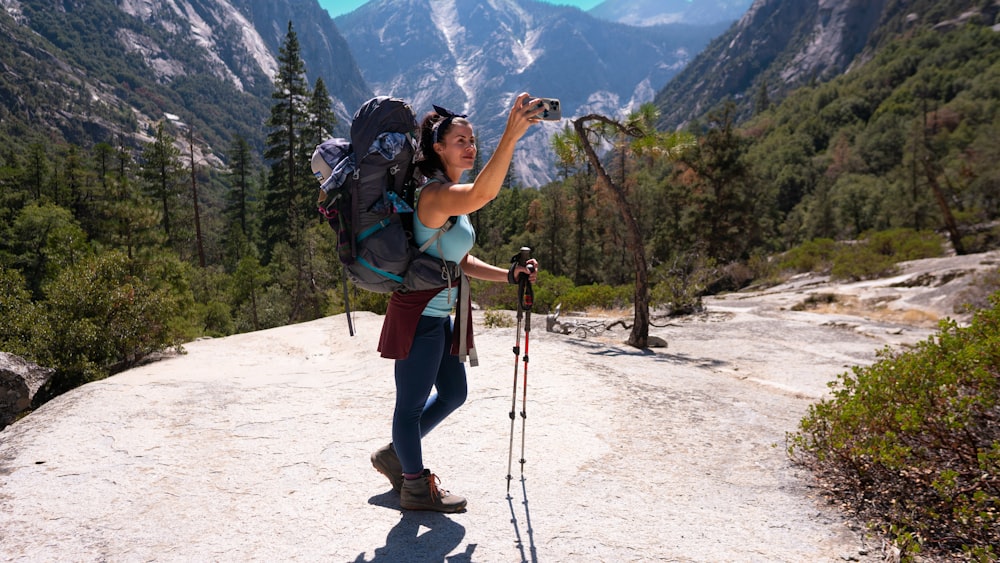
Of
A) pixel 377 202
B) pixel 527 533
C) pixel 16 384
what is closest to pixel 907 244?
pixel 527 533

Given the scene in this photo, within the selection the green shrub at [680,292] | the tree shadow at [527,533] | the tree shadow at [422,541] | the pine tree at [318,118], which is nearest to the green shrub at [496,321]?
the green shrub at [680,292]

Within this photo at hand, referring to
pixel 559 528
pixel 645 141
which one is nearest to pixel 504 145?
pixel 559 528

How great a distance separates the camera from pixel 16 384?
23.6ft

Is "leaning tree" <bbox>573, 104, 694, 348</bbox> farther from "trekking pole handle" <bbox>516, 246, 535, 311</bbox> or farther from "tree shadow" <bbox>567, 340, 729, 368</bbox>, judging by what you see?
"trekking pole handle" <bbox>516, 246, 535, 311</bbox>

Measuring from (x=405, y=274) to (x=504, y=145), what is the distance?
82 cm

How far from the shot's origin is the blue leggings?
9.02 ft

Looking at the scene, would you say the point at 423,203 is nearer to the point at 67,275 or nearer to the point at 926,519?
the point at 926,519

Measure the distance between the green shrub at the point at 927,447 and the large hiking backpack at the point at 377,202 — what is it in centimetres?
265

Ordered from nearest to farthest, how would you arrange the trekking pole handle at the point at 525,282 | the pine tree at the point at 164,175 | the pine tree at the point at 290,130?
1. the trekking pole handle at the point at 525,282
2. the pine tree at the point at 290,130
3. the pine tree at the point at 164,175

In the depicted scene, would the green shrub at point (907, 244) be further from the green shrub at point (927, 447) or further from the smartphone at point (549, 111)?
the smartphone at point (549, 111)

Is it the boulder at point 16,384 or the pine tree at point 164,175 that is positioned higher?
the pine tree at point 164,175

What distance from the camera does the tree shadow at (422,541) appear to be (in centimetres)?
265

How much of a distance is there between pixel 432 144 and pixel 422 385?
124cm

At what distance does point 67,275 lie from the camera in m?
9.02
